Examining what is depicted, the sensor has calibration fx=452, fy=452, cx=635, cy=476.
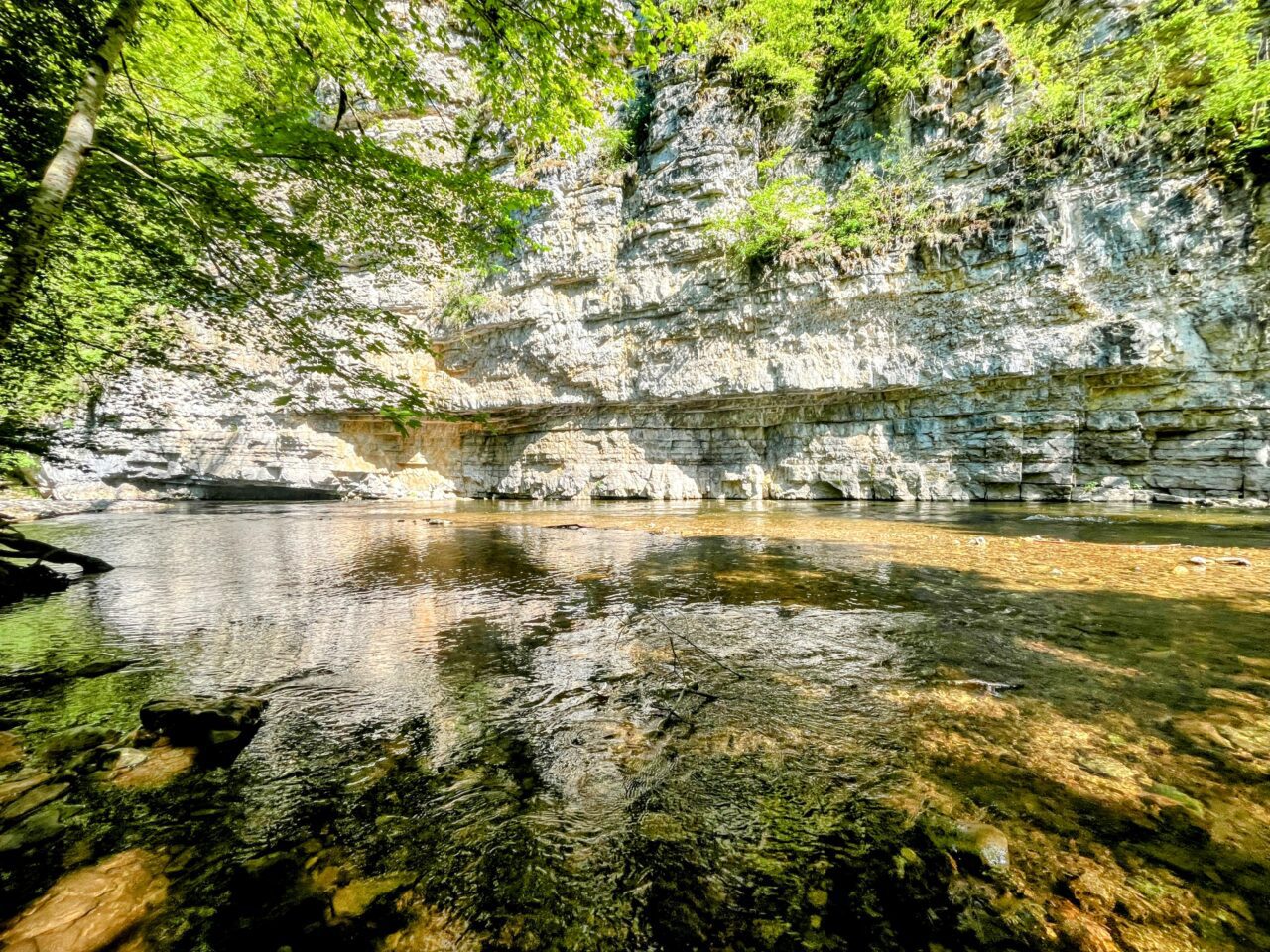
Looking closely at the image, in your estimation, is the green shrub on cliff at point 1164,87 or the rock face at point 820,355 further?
the rock face at point 820,355

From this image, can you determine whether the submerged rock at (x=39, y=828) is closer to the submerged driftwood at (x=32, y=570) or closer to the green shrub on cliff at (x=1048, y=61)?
the submerged driftwood at (x=32, y=570)

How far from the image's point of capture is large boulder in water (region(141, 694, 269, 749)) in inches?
86.1

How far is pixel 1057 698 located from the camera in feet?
8.42

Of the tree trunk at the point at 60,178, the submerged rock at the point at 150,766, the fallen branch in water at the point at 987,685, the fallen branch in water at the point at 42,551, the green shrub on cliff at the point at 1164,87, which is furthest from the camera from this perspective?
the green shrub on cliff at the point at 1164,87

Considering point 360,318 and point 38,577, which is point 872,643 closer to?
point 360,318

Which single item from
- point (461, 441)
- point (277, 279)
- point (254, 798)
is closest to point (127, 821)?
point (254, 798)

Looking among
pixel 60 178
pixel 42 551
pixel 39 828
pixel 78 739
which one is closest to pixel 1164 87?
pixel 60 178

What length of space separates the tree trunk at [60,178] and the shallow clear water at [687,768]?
2287 mm

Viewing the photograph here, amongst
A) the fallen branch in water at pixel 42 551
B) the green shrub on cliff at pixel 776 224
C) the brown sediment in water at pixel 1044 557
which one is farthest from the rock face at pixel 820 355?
the brown sediment in water at pixel 1044 557

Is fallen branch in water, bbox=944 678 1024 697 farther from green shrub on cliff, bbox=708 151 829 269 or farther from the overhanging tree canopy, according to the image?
green shrub on cliff, bbox=708 151 829 269

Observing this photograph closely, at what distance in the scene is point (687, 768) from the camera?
6.63 ft

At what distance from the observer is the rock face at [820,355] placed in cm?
1452

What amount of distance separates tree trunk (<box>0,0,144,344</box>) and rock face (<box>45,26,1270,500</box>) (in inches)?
498

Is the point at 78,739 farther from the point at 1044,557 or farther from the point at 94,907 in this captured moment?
the point at 1044,557
